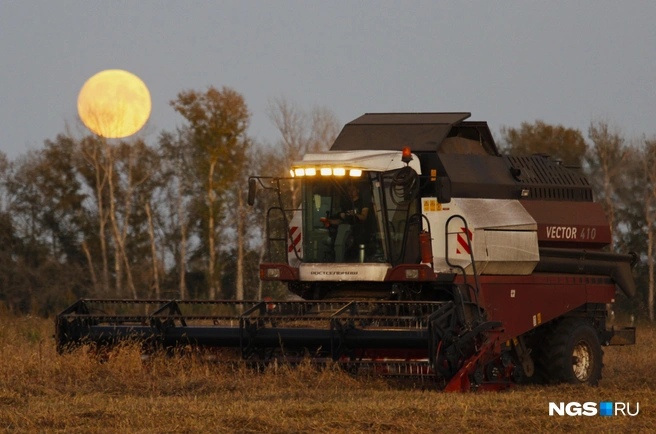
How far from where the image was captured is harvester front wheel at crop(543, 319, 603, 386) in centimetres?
1409

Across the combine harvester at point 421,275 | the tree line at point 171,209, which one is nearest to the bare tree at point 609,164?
the tree line at point 171,209

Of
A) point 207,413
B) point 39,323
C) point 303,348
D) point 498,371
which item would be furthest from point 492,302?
point 39,323

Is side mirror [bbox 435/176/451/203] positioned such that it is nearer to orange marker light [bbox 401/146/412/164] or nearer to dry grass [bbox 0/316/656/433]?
orange marker light [bbox 401/146/412/164]

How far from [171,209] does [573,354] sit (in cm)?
3110

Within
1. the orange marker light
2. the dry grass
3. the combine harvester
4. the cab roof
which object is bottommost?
the dry grass

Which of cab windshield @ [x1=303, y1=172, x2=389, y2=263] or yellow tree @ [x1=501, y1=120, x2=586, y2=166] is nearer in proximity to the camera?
cab windshield @ [x1=303, y1=172, x2=389, y2=263]

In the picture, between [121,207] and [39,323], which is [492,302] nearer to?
[39,323]

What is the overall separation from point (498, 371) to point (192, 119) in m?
28.6

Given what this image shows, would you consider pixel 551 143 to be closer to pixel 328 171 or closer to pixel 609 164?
pixel 609 164

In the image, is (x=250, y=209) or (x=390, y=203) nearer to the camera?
(x=390, y=203)

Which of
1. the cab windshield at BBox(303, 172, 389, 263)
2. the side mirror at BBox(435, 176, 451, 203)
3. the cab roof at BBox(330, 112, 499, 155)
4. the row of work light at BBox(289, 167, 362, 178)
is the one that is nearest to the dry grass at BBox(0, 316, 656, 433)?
the cab windshield at BBox(303, 172, 389, 263)

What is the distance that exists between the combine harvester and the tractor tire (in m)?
0.02

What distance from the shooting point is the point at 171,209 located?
4422 cm

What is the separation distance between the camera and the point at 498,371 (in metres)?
13.1
